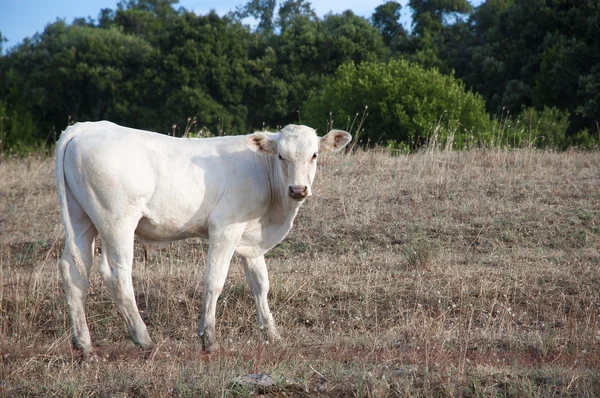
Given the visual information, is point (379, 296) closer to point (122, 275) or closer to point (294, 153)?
point (294, 153)

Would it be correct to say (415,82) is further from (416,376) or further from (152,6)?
(152,6)

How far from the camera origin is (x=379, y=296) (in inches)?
350

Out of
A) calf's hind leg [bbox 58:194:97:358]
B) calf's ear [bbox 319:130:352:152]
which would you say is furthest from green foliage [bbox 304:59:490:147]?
calf's hind leg [bbox 58:194:97:358]

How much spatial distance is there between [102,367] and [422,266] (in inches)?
188

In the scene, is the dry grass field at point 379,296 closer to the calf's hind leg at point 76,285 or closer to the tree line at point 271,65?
the calf's hind leg at point 76,285

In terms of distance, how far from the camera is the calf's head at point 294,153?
23.3 ft

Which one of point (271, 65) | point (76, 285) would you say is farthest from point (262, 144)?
point (271, 65)

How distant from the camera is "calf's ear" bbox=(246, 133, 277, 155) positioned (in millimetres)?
7418

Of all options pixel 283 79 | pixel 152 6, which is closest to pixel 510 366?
pixel 283 79

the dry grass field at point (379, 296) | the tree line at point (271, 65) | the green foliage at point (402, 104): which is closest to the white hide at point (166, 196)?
the dry grass field at point (379, 296)

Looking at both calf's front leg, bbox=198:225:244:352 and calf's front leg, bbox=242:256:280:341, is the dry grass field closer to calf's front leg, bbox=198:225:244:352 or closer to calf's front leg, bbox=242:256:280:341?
calf's front leg, bbox=242:256:280:341

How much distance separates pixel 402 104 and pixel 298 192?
1683 cm

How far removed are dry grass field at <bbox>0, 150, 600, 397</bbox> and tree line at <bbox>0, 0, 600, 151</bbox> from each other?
18481 mm

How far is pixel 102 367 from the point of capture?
622 cm
